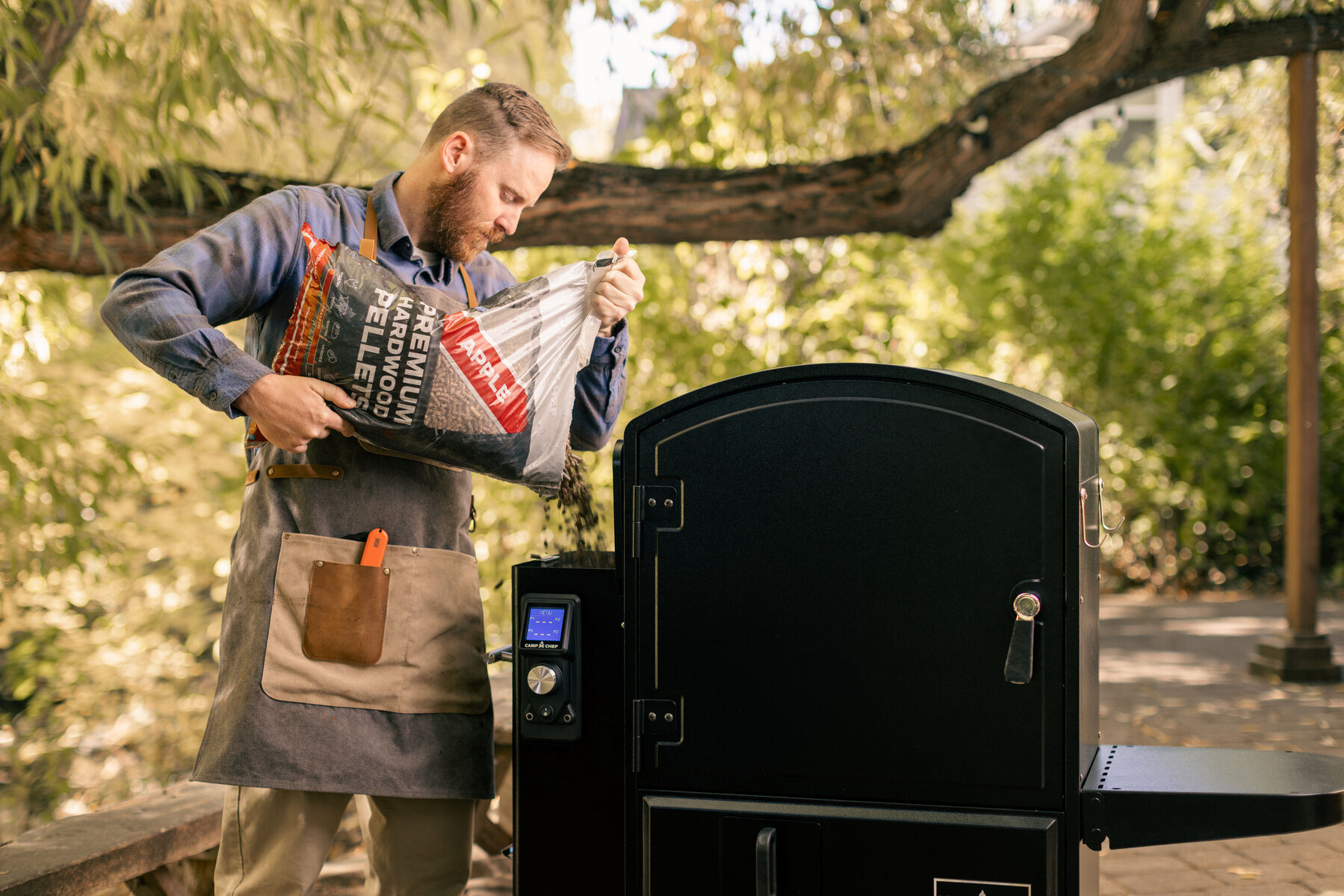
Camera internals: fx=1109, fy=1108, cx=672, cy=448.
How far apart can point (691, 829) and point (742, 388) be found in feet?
2.20

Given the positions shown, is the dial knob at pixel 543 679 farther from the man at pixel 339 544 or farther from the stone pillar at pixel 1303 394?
the stone pillar at pixel 1303 394

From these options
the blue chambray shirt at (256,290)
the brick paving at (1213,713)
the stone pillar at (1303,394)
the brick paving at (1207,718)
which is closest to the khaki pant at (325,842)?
the blue chambray shirt at (256,290)

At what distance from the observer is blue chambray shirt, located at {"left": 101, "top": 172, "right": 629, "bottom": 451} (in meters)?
1.55

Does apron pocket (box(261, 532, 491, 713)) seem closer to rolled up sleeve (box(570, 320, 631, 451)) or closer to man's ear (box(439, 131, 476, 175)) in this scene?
rolled up sleeve (box(570, 320, 631, 451))

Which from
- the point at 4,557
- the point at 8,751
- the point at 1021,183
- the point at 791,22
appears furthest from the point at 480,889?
the point at 1021,183

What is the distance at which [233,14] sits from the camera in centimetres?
313

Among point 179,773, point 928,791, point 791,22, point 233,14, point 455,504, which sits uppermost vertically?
point 791,22

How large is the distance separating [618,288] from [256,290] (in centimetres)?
57

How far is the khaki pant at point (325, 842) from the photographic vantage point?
1.72 m

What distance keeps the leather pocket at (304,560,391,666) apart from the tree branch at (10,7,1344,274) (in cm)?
201

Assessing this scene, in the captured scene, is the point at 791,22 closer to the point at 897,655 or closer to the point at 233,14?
the point at 233,14

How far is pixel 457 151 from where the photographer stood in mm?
1814

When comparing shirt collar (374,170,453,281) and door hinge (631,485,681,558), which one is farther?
shirt collar (374,170,453,281)

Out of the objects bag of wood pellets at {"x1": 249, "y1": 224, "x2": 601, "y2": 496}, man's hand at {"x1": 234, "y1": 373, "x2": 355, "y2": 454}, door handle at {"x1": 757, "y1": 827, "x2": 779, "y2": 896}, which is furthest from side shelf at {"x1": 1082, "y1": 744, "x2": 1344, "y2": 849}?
man's hand at {"x1": 234, "y1": 373, "x2": 355, "y2": 454}
